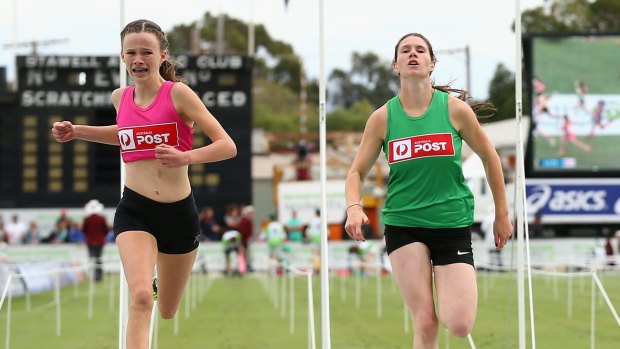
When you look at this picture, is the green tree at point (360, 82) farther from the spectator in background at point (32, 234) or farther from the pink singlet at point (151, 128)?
the pink singlet at point (151, 128)

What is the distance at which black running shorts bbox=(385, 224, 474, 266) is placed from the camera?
6793 millimetres

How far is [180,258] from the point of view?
7.22 meters

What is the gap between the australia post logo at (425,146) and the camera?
6.76m

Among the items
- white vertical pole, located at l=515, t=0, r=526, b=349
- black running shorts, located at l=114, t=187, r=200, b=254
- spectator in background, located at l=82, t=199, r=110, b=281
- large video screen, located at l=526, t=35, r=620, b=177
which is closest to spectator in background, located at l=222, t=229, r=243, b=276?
spectator in background, located at l=82, t=199, r=110, b=281

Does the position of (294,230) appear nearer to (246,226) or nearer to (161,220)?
(246,226)

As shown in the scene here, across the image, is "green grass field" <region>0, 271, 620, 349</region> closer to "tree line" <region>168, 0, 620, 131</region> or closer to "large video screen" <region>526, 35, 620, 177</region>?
"large video screen" <region>526, 35, 620, 177</region>

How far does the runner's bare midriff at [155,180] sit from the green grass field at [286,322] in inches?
141

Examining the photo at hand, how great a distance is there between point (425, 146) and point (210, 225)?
23.8 metres

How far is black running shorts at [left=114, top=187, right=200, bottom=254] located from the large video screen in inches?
1017

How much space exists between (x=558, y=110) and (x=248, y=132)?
8.67 m

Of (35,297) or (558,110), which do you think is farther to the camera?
(558,110)

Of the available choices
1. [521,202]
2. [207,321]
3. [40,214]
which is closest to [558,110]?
[40,214]

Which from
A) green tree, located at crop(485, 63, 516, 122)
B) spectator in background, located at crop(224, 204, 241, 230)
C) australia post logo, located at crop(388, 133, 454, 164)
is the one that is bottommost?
spectator in background, located at crop(224, 204, 241, 230)

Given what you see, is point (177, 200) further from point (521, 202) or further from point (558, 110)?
point (558, 110)
